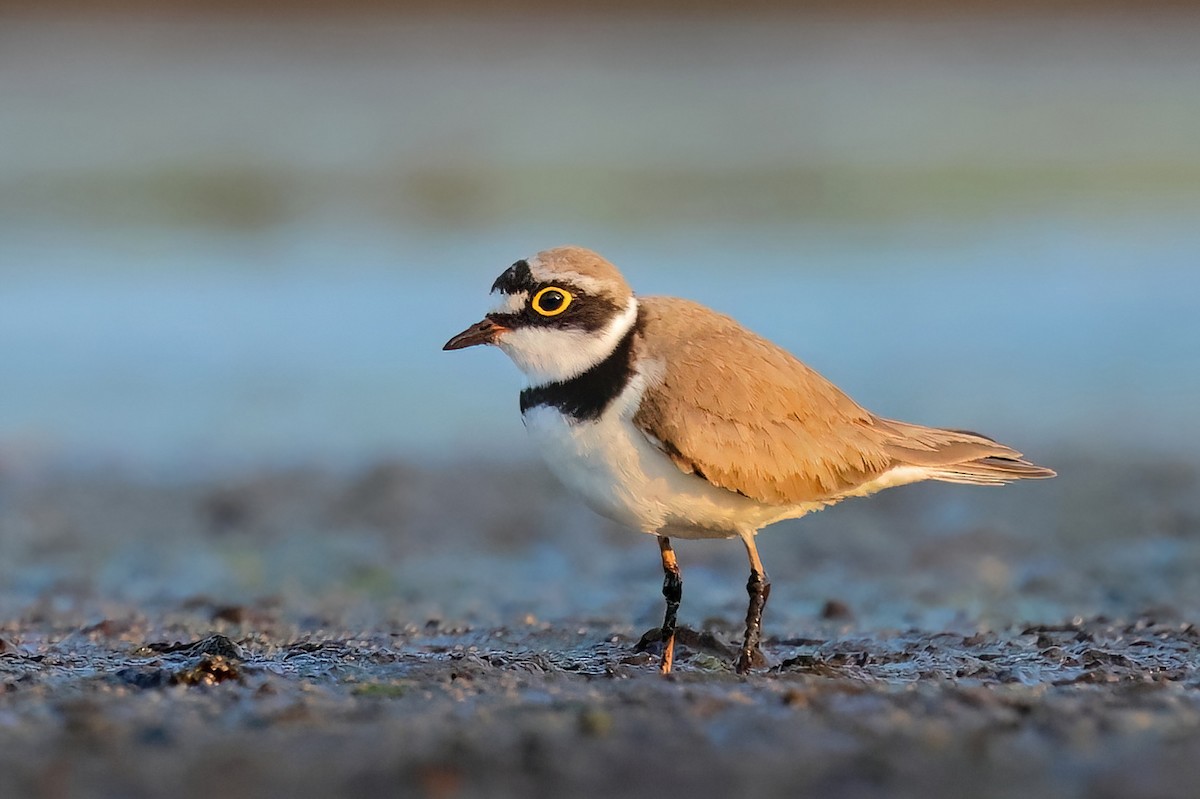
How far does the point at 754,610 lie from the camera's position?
480cm

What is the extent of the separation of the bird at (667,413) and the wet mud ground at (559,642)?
532mm

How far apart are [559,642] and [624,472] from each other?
1.12m

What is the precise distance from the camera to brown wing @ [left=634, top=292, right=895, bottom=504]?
458 cm

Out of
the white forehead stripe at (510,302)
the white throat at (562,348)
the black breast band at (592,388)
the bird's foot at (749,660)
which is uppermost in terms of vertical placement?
the white forehead stripe at (510,302)

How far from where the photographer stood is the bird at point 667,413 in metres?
4.56

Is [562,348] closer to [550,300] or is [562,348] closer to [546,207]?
[550,300]

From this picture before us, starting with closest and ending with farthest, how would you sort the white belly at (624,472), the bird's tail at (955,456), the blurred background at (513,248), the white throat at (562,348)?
the white belly at (624,472) → the white throat at (562,348) → the bird's tail at (955,456) → the blurred background at (513,248)

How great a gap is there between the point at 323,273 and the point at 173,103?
42.7 ft

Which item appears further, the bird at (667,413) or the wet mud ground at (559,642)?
the bird at (667,413)

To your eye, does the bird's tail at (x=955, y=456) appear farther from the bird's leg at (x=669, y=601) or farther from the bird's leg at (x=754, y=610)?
the bird's leg at (x=669, y=601)

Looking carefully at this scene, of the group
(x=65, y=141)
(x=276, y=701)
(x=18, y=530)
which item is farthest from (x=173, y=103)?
(x=276, y=701)

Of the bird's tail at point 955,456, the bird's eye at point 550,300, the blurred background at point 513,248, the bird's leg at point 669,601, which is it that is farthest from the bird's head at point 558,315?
the blurred background at point 513,248

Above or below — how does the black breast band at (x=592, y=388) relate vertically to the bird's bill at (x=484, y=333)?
below

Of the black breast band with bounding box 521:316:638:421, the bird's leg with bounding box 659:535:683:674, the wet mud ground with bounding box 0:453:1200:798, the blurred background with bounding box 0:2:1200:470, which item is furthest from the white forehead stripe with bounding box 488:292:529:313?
the blurred background with bounding box 0:2:1200:470
